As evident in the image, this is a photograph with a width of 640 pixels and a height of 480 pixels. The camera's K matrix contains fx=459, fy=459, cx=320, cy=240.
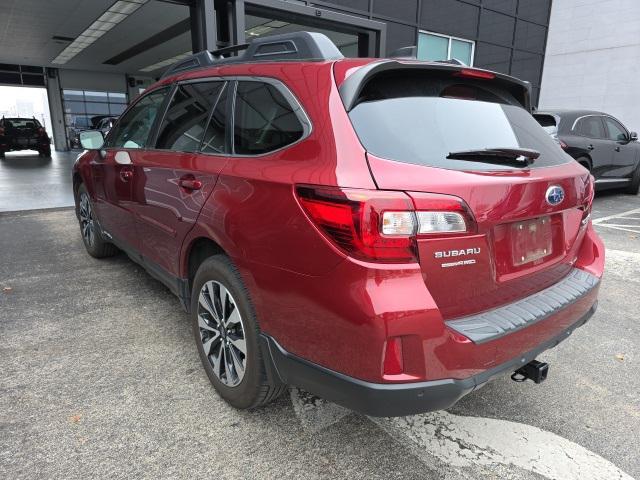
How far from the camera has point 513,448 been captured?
215 centimetres

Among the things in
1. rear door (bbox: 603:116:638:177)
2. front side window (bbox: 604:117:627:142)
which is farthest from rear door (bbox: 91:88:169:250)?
front side window (bbox: 604:117:627:142)

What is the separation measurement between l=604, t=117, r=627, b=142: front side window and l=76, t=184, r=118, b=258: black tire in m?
9.28

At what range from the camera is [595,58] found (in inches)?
634

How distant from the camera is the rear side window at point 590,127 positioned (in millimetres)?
8539

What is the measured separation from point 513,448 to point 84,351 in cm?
257

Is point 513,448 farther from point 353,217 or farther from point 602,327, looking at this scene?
point 602,327

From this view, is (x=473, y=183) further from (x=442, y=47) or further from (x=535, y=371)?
(x=442, y=47)

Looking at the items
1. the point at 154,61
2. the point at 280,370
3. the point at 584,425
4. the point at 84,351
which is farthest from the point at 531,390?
the point at 154,61

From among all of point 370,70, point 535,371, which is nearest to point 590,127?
point 535,371

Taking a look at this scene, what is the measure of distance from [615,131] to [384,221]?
32.4ft

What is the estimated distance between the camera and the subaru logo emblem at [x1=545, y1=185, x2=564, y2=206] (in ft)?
6.57

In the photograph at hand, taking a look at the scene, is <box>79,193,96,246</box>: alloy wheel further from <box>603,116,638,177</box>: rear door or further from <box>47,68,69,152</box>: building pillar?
<box>47,68,69,152</box>: building pillar

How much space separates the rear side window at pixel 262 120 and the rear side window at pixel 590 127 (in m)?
8.08

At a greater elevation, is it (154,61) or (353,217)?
(154,61)
